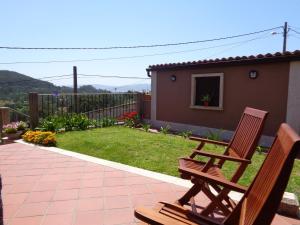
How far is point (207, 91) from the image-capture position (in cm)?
1002

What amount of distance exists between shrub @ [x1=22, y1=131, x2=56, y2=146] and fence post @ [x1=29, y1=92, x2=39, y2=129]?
44.6 inches

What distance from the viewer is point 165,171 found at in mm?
4832

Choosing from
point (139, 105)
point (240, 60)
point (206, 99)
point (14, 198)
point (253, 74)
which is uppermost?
point (240, 60)

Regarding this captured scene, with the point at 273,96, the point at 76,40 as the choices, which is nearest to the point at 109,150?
the point at 273,96

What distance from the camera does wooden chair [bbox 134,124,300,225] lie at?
60.3 inches

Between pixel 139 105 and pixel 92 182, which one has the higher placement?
pixel 139 105

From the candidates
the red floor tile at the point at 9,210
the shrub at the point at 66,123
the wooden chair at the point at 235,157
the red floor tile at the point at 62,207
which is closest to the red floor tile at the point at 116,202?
the red floor tile at the point at 62,207

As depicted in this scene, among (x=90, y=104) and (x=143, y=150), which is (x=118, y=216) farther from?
(x=90, y=104)

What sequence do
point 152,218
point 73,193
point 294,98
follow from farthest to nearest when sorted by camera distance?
1. point 294,98
2. point 73,193
3. point 152,218

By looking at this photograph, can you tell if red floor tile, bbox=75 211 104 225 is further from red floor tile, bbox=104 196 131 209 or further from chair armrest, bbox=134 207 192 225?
chair armrest, bbox=134 207 192 225

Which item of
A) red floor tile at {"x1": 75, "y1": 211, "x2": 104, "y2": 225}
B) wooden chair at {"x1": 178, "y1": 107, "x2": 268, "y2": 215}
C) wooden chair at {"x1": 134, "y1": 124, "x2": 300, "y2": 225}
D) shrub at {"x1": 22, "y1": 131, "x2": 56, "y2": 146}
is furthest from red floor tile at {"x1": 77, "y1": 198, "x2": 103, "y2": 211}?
shrub at {"x1": 22, "y1": 131, "x2": 56, "y2": 146}

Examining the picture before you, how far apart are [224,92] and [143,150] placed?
13.5ft

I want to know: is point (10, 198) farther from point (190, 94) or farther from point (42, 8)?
point (42, 8)

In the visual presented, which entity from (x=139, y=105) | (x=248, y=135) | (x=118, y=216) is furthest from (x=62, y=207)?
(x=139, y=105)
